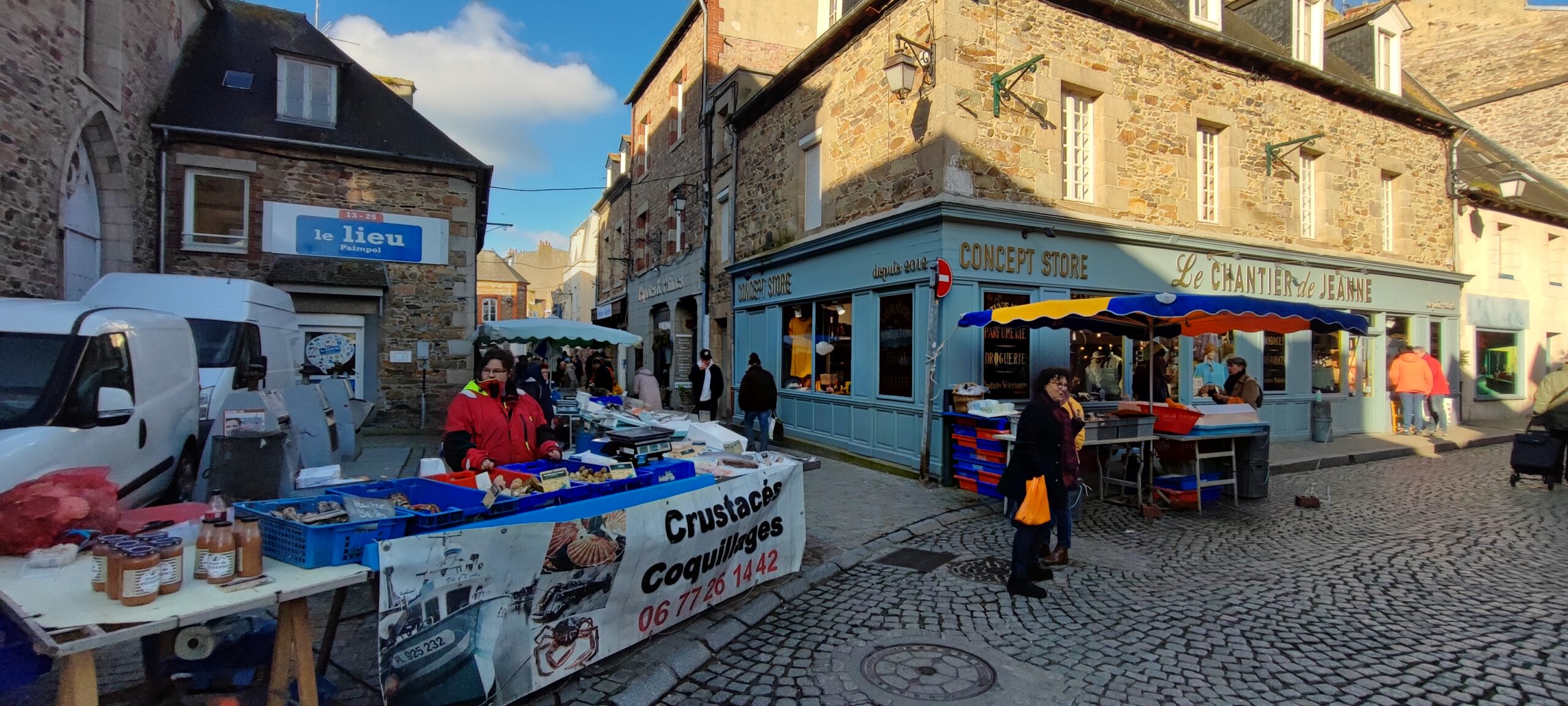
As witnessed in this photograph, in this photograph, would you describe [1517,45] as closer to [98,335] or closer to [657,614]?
[657,614]

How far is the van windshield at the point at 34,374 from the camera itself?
4.59 meters

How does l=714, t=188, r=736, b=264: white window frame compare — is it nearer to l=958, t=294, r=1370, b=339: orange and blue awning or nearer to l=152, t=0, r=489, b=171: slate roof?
l=152, t=0, r=489, b=171: slate roof

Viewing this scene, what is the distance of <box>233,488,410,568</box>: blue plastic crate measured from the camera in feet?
9.36

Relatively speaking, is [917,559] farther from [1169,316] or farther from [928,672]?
[1169,316]

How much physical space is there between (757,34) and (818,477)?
A: 11795 mm

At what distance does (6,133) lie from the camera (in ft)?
28.4

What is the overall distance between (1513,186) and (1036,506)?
667 inches

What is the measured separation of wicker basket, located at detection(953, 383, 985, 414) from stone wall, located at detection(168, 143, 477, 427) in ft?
33.6

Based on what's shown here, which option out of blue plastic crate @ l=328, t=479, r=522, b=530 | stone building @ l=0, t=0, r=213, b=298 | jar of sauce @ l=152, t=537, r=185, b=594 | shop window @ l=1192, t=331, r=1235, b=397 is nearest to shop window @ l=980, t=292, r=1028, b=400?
shop window @ l=1192, t=331, r=1235, b=397

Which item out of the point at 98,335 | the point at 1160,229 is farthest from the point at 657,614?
the point at 1160,229

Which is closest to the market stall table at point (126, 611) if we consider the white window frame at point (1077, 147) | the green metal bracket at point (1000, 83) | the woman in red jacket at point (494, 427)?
the woman in red jacket at point (494, 427)

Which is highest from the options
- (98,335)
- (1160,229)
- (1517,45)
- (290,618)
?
(1517,45)

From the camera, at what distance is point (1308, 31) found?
13195 mm

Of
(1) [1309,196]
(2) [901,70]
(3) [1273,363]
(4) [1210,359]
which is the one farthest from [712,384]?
(1) [1309,196]
